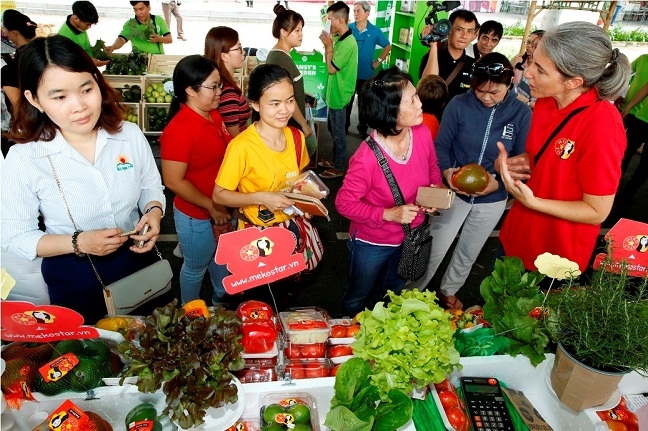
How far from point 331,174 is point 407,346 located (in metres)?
4.50

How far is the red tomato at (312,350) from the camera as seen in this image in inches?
64.0

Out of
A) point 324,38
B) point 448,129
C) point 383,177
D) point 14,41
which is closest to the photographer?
point 383,177

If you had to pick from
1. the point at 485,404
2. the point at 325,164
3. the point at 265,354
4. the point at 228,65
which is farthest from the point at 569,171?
the point at 325,164

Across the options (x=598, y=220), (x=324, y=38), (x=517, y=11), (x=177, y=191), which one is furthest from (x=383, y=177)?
(x=517, y=11)

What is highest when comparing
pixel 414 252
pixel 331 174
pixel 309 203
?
pixel 309 203

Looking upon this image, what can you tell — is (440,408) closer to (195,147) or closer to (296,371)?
(296,371)

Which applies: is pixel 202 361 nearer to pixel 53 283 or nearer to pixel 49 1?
pixel 53 283

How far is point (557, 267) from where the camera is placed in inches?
58.6

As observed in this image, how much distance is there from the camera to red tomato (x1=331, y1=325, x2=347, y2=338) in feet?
5.70

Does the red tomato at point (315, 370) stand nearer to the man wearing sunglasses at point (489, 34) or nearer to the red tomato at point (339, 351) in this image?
the red tomato at point (339, 351)

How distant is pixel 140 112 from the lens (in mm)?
5848

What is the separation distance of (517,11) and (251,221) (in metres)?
13.6

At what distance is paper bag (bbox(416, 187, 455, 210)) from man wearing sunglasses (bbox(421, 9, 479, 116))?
223 cm

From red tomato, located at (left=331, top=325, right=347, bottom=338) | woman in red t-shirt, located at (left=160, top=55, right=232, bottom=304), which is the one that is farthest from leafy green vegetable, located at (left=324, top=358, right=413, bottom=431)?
woman in red t-shirt, located at (left=160, top=55, right=232, bottom=304)
